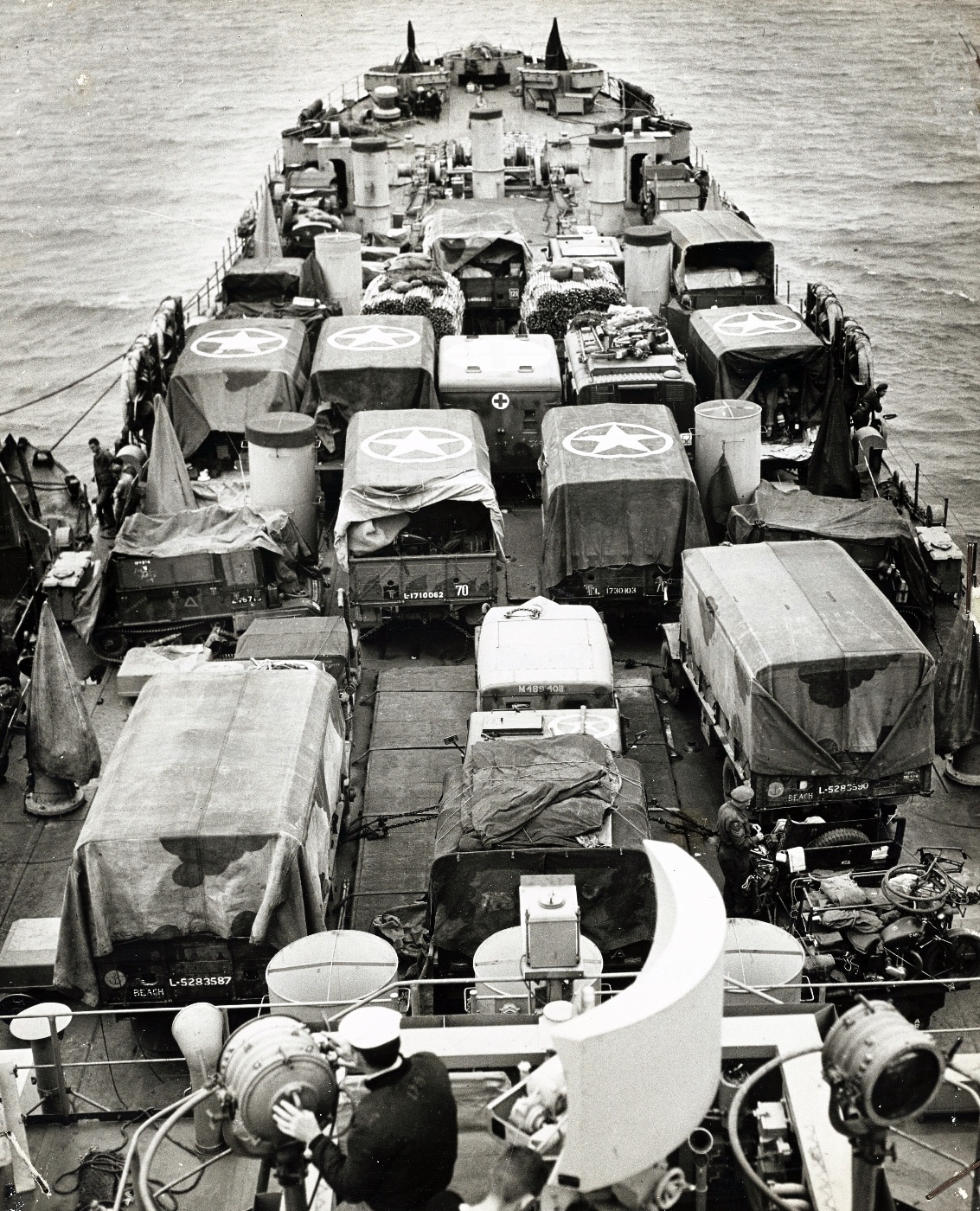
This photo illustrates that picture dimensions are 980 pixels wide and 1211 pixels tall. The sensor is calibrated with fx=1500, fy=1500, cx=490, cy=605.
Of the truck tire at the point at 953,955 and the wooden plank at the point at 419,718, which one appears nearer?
the truck tire at the point at 953,955

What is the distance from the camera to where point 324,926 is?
1552cm

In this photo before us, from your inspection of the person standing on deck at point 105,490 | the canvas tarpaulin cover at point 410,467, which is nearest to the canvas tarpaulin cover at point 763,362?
the canvas tarpaulin cover at point 410,467

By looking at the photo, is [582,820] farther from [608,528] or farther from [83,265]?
[83,265]

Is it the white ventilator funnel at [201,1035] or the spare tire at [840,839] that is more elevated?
the white ventilator funnel at [201,1035]

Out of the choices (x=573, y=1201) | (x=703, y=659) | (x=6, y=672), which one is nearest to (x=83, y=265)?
(x=6, y=672)

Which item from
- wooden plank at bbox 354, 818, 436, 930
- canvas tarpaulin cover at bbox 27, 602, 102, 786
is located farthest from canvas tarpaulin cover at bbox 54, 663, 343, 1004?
canvas tarpaulin cover at bbox 27, 602, 102, 786

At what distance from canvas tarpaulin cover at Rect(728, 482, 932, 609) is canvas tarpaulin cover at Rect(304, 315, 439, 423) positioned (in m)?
6.99

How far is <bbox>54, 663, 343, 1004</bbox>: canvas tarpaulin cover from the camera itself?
48.2 ft

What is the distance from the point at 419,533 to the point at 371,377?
16.9ft

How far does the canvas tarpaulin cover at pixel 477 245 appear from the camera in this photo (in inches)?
1410

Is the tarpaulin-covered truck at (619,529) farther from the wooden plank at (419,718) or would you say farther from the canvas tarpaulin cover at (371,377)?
the canvas tarpaulin cover at (371,377)

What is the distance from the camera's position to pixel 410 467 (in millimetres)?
23984

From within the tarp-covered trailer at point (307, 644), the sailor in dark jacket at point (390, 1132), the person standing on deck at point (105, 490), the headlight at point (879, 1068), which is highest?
the headlight at point (879, 1068)

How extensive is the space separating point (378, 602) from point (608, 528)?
3.72 meters
